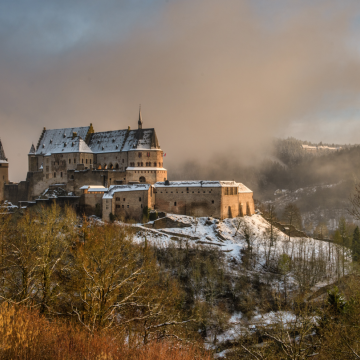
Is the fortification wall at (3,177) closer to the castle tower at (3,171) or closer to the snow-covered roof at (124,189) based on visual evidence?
the castle tower at (3,171)

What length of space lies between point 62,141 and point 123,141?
14217 mm

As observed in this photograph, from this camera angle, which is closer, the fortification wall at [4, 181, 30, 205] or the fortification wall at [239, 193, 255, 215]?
the fortification wall at [239, 193, 255, 215]

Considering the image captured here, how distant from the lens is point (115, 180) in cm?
6431

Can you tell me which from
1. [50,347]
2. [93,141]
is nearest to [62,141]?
[93,141]

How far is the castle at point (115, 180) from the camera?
2239 inches

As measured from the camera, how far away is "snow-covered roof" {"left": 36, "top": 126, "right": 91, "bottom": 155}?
7019cm

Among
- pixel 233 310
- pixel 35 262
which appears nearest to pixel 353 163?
pixel 233 310

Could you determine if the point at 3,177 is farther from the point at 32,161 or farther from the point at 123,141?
the point at 123,141

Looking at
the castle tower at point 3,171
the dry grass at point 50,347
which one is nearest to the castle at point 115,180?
the castle tower at point 3,171

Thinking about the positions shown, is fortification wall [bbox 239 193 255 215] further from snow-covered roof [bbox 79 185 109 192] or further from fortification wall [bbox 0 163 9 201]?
fortification wall [bbox 0 163 9 201]

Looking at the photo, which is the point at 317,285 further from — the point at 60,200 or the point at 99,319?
the point at 60,200

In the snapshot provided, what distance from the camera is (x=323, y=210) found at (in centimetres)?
12288

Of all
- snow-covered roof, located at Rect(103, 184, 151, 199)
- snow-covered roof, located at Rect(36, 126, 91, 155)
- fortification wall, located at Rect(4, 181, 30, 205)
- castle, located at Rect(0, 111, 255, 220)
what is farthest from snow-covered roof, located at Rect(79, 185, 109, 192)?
fortification wall, located at Rect(4, 181, 30, 205)

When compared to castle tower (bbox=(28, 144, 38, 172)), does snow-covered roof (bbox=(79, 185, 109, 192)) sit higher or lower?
lower
